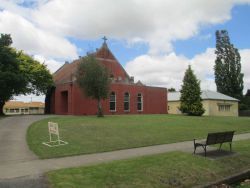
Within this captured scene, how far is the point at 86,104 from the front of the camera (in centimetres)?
4259

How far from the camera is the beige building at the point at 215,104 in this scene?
58.0 metres

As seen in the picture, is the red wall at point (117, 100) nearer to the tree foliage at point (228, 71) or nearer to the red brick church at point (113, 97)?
the red brick church at point (113, 97)

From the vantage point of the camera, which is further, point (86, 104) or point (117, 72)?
point (117, 72)

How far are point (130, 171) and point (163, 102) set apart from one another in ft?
141

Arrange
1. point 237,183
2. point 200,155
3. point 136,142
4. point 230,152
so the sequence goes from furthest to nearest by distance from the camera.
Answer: point 136,142
point 230,152
point 200,155
point 237,183

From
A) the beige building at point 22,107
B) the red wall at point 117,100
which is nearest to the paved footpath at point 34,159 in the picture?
the red wall at point 117,100

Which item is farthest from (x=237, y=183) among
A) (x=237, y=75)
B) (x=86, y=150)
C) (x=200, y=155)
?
(x=237, y=75)

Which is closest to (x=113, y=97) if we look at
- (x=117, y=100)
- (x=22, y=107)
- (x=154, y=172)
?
(x=117, y=100)

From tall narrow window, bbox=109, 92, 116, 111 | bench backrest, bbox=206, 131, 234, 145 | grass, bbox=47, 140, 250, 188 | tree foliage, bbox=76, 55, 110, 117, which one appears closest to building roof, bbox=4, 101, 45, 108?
tall narrow window, bbox=109, 92, 116, 111

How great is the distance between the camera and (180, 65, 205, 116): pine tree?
45.6 metres

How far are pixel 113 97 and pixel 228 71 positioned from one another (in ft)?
118

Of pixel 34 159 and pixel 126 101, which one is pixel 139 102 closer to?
pixel 126 101

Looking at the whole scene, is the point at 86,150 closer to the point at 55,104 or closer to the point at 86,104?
the point at 86,104

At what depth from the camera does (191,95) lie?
46125mm
